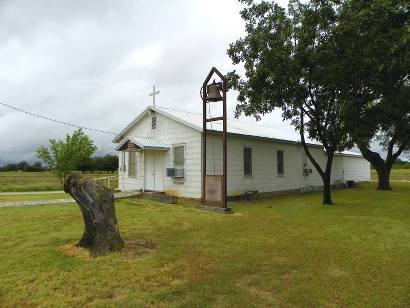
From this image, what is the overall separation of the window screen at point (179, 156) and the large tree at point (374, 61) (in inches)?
303

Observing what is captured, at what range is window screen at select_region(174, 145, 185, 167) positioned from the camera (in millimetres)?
17078

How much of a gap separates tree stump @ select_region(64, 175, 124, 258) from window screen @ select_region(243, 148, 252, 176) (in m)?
12.0

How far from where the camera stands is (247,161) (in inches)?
730

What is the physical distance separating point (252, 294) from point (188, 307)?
0.94 m

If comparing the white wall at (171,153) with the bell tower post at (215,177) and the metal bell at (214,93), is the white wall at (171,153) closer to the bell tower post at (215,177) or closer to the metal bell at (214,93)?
the bell tower post at (215,177)

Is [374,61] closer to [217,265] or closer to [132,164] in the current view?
[217,265]

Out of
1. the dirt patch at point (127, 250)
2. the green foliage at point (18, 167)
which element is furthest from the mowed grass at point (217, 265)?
the green foliage at point (18, 167)

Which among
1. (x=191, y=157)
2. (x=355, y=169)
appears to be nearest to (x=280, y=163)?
(x=191, y=157)

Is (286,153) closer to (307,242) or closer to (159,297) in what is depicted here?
(307,242)

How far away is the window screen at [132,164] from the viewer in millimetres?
19641

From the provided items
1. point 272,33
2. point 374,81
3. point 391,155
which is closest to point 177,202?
point 272,33

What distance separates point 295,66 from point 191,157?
6.28 m

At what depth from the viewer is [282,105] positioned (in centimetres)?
1534

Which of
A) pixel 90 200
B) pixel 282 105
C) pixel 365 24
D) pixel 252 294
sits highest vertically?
pixel 365 24
